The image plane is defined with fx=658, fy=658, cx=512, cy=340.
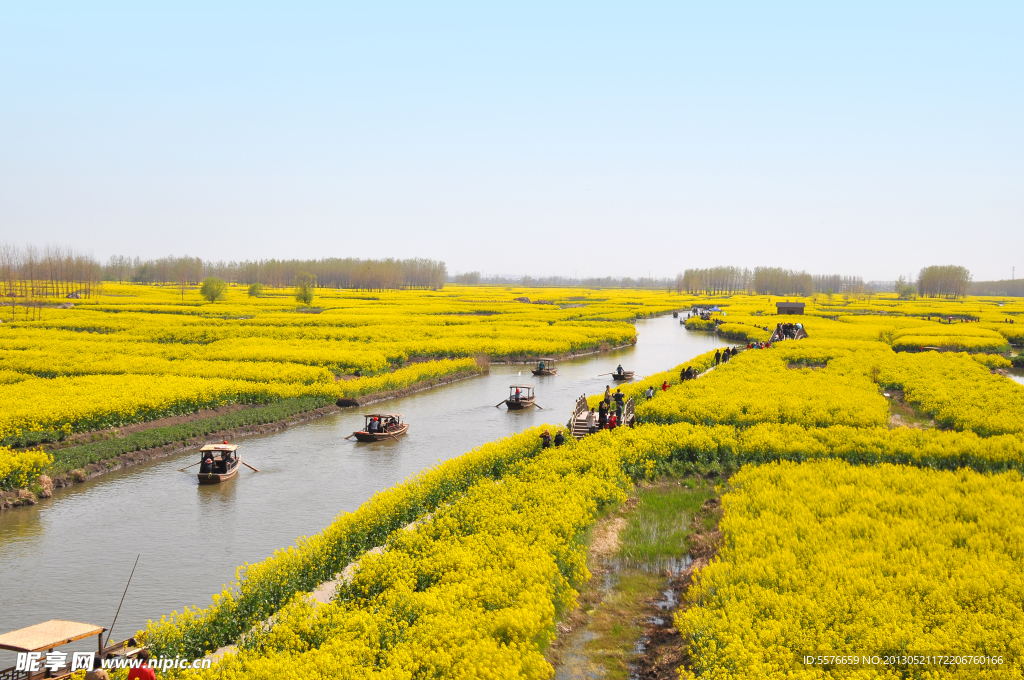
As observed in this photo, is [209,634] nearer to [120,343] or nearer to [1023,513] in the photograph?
[1023,513]

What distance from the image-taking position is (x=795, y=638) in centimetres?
1193

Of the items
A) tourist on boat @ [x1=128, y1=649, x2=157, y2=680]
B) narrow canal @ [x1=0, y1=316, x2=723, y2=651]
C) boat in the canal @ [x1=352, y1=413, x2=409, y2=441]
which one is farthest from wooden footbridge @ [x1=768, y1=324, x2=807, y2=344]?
tourist on boat @ [x1=128, y1=649, x2=157, y2=680]

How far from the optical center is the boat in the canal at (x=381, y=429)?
31359mm

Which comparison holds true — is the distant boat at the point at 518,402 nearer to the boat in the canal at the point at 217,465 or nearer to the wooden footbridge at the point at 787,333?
the boat in the canal at the point at 217,465

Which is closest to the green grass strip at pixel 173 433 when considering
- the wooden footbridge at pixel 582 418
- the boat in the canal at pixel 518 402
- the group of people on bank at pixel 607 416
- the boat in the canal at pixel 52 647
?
the boat in the canal at pixel 518 402

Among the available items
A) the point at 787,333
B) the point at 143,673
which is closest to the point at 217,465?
the point at 143,673

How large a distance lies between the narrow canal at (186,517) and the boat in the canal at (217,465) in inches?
13.0

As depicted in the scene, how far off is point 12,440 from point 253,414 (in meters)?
10.2

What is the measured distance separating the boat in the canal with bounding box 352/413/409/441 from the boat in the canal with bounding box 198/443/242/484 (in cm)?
651

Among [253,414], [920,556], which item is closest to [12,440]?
[253,414]

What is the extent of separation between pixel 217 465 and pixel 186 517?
3725 mm

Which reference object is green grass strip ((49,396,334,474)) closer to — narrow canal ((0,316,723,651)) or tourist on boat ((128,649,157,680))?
narrow canal ((0,316,723,651))

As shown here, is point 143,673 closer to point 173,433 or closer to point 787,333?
point 173,433

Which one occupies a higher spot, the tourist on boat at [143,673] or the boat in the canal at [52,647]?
the tourist on boat at [143,673]
